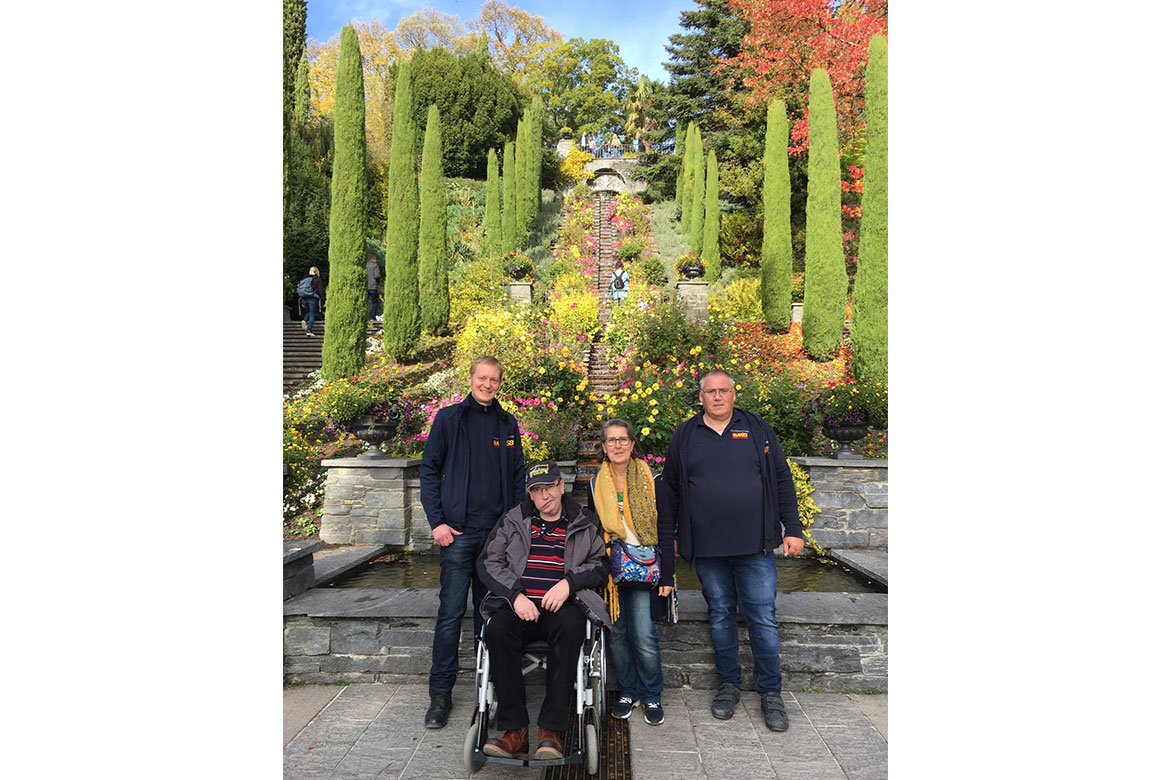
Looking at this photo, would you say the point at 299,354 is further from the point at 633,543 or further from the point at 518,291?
the point at 633,543

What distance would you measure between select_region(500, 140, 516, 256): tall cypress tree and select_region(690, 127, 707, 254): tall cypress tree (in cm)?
467

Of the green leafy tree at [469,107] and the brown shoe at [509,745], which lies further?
the green leafy tree at [469,107]

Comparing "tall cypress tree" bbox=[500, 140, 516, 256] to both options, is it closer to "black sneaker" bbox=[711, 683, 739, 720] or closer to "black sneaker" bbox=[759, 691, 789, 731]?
"black sneaker" bbox=[711, 683, 739, 720]

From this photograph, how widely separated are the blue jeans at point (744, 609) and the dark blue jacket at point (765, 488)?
103 millimetres

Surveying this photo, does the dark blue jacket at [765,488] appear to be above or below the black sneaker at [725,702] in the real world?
above

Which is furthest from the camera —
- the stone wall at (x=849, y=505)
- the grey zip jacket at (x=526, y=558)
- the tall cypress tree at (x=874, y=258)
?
the tall cypress tree at (x=874, y=258)

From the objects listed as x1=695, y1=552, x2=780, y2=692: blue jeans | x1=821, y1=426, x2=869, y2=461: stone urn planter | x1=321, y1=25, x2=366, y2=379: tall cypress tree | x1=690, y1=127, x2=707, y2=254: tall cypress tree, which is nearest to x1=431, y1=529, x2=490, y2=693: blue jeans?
x1=695, y1=552, x2=780, y2=692: blue jeans

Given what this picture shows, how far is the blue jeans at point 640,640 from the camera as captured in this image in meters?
2.54

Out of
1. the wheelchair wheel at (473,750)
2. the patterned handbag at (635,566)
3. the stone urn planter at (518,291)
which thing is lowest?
the wheelchair wheel at (473,750)

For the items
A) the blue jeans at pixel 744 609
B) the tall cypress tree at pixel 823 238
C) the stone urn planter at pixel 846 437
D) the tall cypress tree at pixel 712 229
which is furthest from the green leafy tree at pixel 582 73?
the blue jeans at pixel 744 609

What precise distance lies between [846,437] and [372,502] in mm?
3992

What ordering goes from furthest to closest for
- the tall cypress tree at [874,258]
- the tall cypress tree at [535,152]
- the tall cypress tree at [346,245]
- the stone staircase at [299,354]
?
the tall cypress tree at [535,152], the stone staircase at [299,354], the tall cypress tree at [346,245], the tall cypress tree at [874,258]

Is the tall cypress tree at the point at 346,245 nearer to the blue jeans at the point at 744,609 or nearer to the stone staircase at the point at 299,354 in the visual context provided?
the stone staircase at the point at 299,354

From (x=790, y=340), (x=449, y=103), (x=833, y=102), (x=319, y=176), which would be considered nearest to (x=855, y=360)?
(x=790, y=340)
